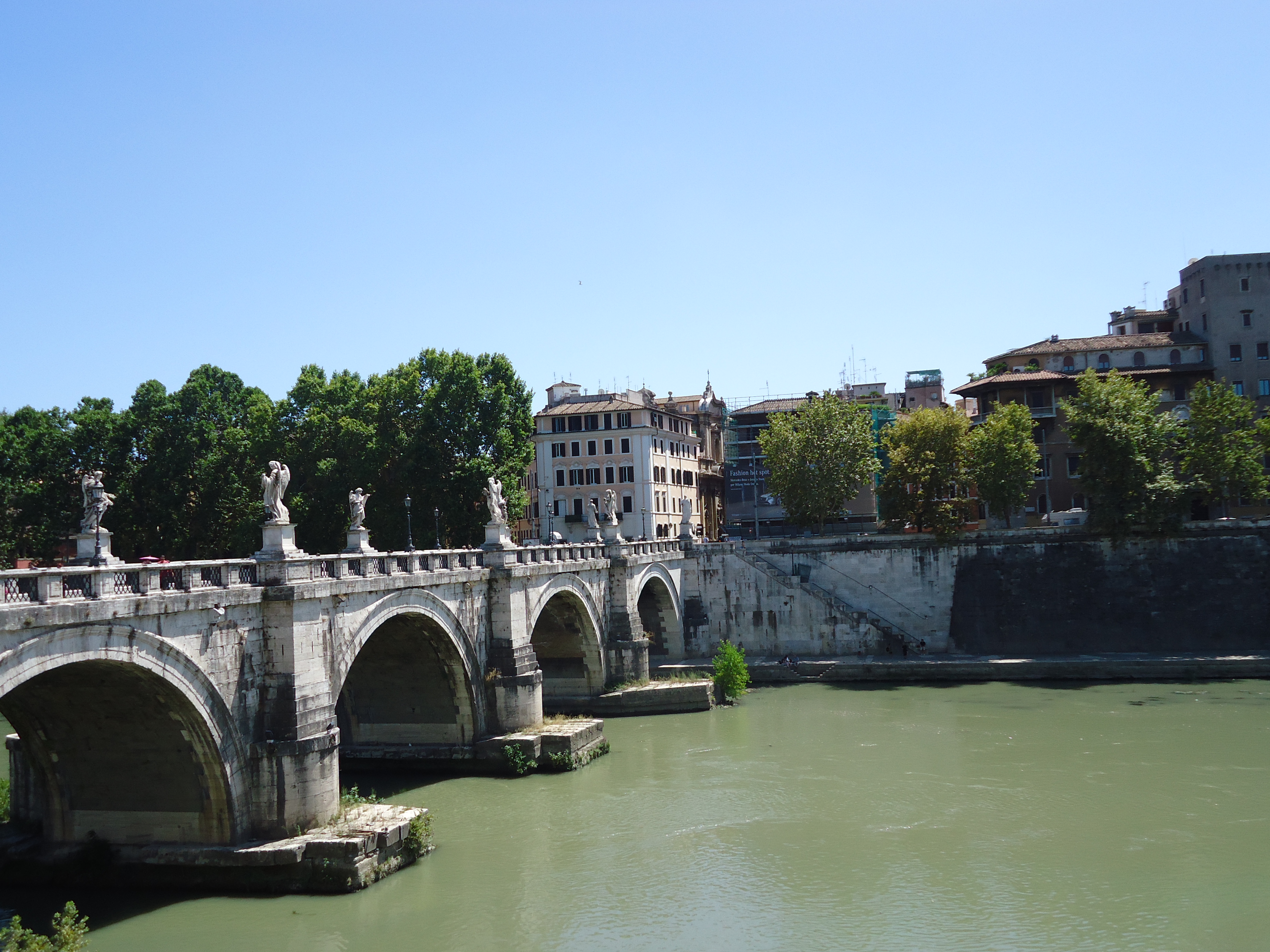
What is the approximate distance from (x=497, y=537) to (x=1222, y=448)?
105 feet

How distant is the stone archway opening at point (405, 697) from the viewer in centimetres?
2950

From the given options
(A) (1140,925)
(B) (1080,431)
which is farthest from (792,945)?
(B) (1080,431)

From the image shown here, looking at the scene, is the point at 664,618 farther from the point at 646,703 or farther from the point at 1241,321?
the point at 1241,321

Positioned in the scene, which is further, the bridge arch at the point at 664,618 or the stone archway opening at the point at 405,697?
the bridge arch at the point at 664,618

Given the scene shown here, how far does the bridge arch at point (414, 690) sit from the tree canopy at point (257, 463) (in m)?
17.4

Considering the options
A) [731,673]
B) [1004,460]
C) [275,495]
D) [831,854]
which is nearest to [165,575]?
[275,495]

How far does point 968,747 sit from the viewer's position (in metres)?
31.9

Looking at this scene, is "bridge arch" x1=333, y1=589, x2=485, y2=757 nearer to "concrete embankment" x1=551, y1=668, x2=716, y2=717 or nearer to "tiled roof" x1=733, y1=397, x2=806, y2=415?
"concrete embankment" x1=551, y1=668, x2=716, y2=717

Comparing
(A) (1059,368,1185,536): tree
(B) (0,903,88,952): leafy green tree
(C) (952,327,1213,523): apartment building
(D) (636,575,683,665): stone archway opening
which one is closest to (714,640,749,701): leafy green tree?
(D) (636,575,683,665): stone archway opening

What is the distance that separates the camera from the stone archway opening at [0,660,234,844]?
766 inches

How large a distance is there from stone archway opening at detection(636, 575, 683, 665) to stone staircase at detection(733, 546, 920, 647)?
411 cm

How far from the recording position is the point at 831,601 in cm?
4812

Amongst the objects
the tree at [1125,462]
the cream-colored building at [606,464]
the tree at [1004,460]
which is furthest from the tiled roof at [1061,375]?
the cream-colored building at [606,464]

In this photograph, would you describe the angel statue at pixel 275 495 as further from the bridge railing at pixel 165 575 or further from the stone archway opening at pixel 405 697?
the stone archway opening at pixel 405 697
